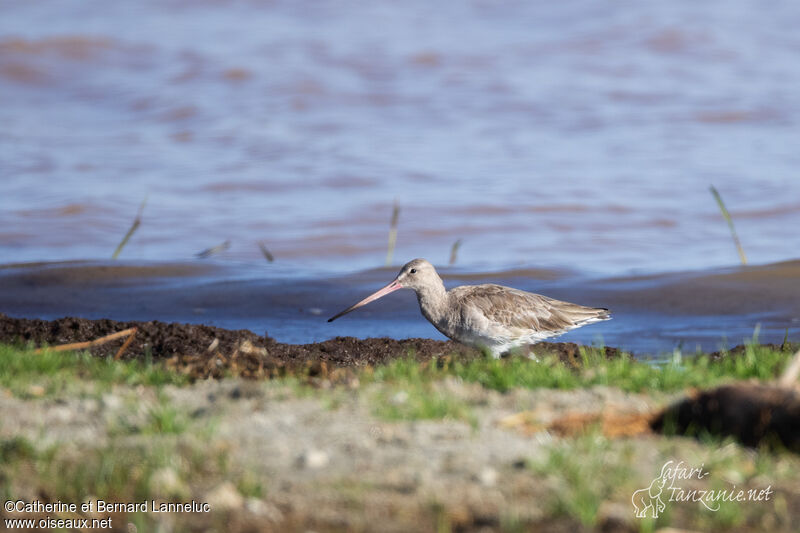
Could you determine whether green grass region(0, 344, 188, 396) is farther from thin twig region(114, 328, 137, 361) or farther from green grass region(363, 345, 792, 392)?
green grass region(363, 345, 792, 392)

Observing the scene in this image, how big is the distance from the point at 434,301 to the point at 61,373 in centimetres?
331

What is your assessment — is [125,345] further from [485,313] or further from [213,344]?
[485,313]

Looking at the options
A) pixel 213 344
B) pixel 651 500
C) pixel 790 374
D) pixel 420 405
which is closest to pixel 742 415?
pixel 790 374

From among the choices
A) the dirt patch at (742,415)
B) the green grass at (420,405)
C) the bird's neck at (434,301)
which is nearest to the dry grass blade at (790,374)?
the dirt patch at (742,415)

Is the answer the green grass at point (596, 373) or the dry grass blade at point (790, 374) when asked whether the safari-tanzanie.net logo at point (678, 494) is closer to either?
the dry grass blade at point (790, 374)

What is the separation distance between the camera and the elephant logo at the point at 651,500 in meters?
3.65

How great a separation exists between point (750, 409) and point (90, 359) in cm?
389

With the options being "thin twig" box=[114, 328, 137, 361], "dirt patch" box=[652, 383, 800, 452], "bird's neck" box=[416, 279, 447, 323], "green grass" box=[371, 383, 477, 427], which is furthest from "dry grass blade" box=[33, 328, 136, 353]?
"dirt patch" box=[652, 383, 800, 452]

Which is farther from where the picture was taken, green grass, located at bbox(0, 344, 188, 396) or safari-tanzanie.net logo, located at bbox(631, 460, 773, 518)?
green grass, located at bbox(0, 344, 188, 396)

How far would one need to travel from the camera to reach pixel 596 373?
213 inches

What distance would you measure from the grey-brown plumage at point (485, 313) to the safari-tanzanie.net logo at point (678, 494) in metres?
3.81

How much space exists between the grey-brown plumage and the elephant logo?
392 cm

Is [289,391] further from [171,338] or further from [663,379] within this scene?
[171,338]

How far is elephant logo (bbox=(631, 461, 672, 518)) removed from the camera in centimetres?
365
